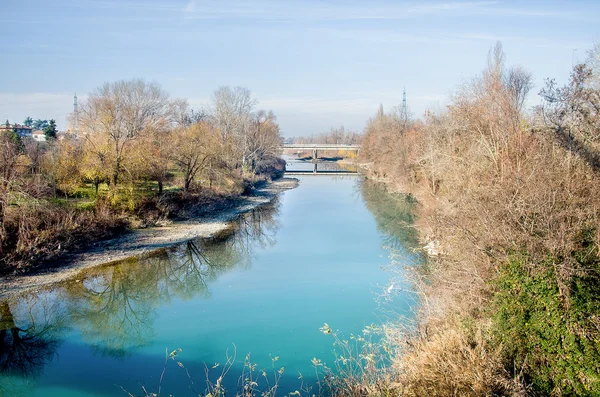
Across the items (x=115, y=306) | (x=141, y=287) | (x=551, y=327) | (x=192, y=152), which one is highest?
(x=192, y=152)

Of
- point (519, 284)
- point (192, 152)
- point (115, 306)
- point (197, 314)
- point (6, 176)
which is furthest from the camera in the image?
point (192, 152)

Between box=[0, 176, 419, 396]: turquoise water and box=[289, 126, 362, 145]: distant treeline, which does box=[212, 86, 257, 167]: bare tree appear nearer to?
box=[0, 176, 419, 396]: turquoise water

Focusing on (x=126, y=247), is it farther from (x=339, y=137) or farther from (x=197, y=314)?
(x=339, y=137)

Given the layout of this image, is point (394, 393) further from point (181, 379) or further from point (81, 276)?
point (81, 276)

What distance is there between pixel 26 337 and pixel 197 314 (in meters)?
4.35

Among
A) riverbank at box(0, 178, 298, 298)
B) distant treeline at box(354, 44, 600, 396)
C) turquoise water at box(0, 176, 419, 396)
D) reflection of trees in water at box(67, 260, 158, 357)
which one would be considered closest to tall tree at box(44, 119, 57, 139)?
riverbank at box(0, 178, 298, 298)

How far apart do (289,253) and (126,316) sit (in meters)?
8.48

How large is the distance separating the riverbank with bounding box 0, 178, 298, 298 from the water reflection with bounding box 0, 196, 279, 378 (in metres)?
0.56

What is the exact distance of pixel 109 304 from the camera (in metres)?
13.6

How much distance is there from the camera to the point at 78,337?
11.2 metres

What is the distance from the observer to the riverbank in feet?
47.0

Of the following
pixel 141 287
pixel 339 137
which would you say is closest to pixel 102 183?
pixel 141 287

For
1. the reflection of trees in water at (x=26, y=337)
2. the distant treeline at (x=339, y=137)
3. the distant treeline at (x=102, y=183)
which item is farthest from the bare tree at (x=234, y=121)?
the distant treeline at (x=339, y=137)

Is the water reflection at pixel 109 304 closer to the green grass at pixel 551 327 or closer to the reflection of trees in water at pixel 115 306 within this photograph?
the reflection of trees in water at pixel 115 306
